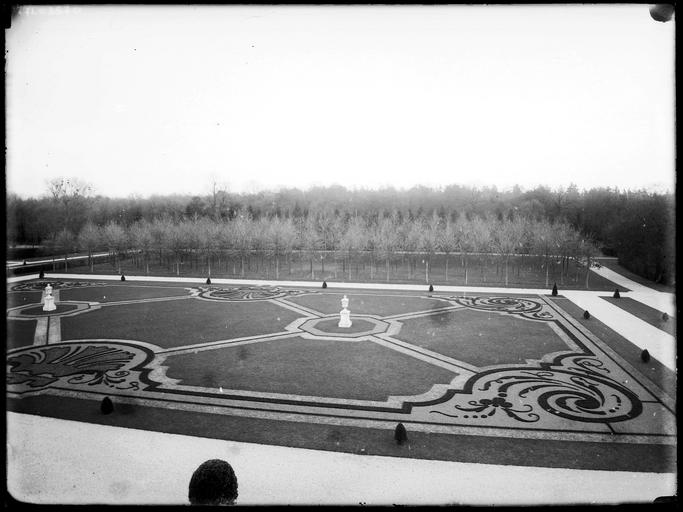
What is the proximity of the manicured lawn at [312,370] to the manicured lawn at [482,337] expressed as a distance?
2.02 meters

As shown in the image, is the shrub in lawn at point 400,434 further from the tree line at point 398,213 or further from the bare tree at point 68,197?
the bare tree at point 68,197

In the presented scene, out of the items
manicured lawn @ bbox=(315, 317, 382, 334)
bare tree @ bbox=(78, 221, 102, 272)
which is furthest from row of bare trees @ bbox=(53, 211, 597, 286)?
manicured lawn @ bbox=(315, 317, 382, 334)

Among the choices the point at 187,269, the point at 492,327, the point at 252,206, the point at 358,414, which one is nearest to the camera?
the point at 358,414

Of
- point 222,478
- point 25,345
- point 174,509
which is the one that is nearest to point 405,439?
point 222,478

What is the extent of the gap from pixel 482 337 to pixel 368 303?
861 centimetres

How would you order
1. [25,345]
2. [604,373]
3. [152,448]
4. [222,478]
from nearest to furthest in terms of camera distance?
1. [222,478]
2. [152,448]
3. [604,373]
4. [25,345]

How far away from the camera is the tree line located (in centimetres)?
3894

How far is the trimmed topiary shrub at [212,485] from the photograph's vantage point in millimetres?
6855

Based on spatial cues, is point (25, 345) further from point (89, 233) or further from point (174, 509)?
point (89, 233)

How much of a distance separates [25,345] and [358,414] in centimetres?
1392

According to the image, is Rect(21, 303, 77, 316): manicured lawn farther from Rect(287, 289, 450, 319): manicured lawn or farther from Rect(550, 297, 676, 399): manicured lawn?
Rect(550, 297, 676, 399): manicured lawn

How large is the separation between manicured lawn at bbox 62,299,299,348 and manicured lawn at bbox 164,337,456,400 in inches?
95.3

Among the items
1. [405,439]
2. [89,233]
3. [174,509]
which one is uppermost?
[89,233]

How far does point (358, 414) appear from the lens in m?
11.5
